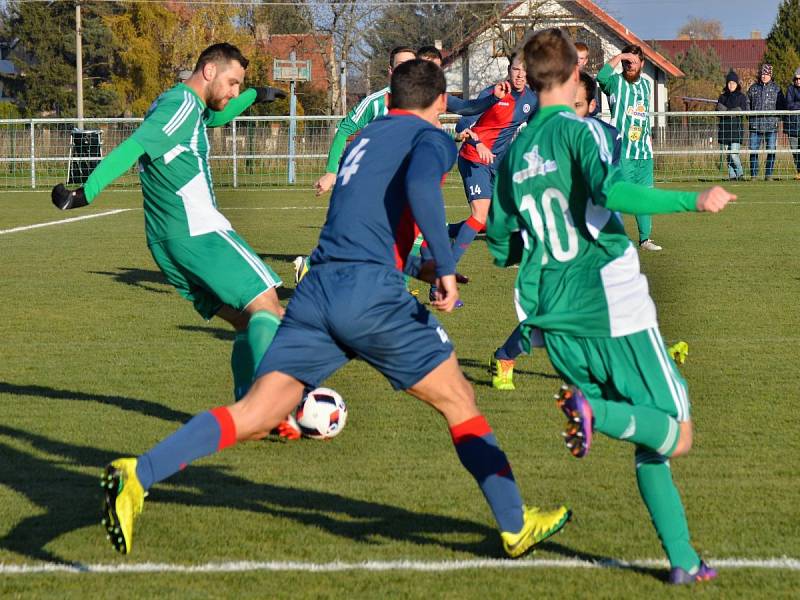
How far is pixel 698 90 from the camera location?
225 feet

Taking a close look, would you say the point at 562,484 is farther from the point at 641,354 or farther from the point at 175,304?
the point at 175,304

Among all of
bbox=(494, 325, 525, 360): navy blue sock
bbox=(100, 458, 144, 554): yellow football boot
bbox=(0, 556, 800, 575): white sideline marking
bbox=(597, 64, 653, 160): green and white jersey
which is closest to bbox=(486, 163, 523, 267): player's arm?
bbox=(0, 556, 800, 575): white sideline marking

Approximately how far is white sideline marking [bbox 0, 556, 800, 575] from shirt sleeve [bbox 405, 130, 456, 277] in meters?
1.06

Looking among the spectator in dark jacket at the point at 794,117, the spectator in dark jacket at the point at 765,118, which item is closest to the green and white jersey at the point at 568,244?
the spectator in dark jacket at the point at 765,118

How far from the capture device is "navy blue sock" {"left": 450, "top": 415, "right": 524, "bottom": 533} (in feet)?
14.6

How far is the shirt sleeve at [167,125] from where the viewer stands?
19.4ft

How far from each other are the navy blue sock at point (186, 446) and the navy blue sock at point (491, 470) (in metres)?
0.86

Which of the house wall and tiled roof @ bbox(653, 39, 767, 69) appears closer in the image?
the house wall

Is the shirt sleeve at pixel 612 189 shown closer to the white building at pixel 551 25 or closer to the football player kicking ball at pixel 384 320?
the football player kicking ball at pixel 384 320

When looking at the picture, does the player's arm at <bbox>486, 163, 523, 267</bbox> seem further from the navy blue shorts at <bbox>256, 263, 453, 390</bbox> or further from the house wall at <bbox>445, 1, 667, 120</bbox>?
the house wall at <bbox>445, 1, 667, 120</bbox>

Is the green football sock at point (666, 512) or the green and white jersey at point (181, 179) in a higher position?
the green and white jersey at point (181, 179)

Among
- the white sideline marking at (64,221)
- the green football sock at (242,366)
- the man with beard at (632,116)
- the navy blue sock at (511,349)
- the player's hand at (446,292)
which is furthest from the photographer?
the white sideline marking at (64,221)

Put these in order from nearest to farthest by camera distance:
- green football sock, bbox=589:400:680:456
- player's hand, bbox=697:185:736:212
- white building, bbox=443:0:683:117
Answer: player's hand, bbox=697:185:736:212 → green football sock, bbox=589:400:680:456 → white building, bbox=443:0:683:117

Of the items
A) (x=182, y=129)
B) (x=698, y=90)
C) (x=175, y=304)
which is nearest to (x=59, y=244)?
(x=175, y=304)
